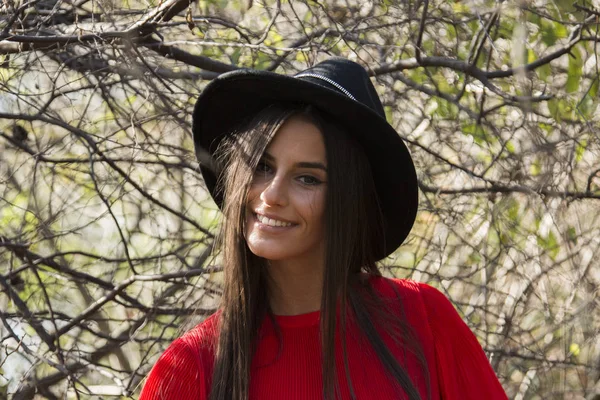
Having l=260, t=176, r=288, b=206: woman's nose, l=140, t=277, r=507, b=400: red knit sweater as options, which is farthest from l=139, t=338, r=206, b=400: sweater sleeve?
l=260, t=176, r=288, b=206: woman's nose

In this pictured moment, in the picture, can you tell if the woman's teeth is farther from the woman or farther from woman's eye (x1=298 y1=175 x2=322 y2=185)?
woman's eye (x1=298 y1=175 x2=322 y2=185)

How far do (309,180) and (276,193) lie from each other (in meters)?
0.10

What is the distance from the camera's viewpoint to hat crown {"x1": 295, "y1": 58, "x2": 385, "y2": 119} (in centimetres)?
219

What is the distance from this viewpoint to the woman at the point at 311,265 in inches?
83.3

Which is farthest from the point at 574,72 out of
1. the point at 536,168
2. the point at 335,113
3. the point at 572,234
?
the point at 335,113

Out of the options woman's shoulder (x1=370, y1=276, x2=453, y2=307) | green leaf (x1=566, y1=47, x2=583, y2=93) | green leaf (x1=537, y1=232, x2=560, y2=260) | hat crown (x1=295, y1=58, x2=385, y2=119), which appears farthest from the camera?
green leaf (x1=537, y1=232, x2=560, y2=260)

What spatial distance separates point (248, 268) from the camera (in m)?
2.26

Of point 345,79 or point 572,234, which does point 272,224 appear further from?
point 572,234

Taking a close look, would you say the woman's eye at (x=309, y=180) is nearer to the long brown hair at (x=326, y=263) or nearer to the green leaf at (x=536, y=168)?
the long brown hair at (x=326, y=263)

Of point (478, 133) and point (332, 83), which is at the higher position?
point (478, 133)

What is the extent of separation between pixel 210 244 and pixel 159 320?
0.36 metres

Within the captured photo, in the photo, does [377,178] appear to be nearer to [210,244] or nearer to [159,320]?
[210,244]

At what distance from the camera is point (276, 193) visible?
6.79 ft

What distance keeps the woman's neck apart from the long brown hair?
0.03 meters
